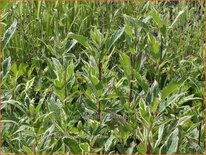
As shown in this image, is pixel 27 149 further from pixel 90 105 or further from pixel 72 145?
pixel 90 105

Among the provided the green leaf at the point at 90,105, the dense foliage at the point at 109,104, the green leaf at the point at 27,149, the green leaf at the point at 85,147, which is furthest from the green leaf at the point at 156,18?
the green leaf at the point at 27,149

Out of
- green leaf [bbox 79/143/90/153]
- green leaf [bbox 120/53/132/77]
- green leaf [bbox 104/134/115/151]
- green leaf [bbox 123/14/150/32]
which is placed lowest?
green leaf [bbox 104/134/115/151]

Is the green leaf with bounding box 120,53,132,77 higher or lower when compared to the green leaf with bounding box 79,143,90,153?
higher

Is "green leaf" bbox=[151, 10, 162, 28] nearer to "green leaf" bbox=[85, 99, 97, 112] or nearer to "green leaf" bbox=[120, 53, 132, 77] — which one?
"green leaf" bbox=[120, 53, 132, 77]

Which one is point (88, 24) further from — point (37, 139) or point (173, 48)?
point (37, 139)

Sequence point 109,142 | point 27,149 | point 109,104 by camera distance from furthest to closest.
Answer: point 109,104 → point 109,142 → point 27,149

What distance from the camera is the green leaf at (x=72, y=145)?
4.72 ft

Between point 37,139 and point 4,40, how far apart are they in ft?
1.05

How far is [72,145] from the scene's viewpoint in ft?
4.78

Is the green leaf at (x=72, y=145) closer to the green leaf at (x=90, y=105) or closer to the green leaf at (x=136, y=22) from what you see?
the green leaf at (x=90, y=105)

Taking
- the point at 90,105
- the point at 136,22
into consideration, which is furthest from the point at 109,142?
the point at 136,22

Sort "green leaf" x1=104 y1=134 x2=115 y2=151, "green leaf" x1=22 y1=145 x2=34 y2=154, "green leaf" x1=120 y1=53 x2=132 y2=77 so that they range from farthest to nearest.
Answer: "green leaf" x1=120 y1=53 x2=132 y2=77
"green leaf" x1=104 y1=134 x2=115 y2=151
"green leaf" x1=22 y1=145 x2=34 y2=154

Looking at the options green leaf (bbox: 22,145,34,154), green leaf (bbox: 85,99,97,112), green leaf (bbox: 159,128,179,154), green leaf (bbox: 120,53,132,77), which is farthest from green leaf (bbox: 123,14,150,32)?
green leaf (bbox: 22,145,34,154)

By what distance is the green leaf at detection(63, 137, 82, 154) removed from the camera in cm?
144
